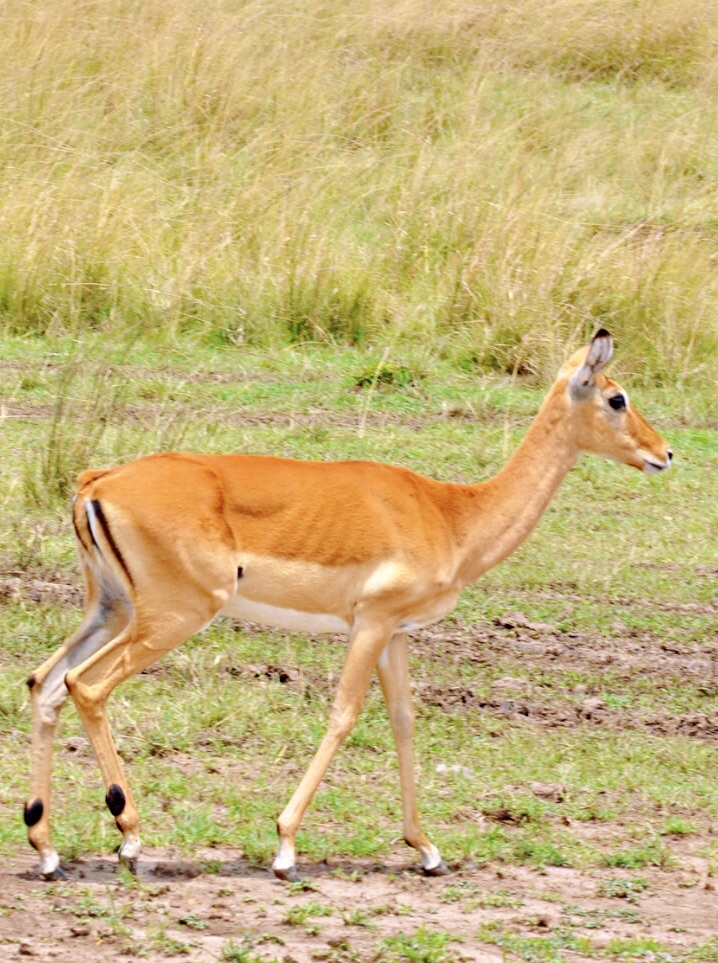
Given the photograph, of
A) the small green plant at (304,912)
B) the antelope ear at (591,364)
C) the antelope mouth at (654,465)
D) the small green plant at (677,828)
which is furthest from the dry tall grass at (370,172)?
the small green plant at (304,912)

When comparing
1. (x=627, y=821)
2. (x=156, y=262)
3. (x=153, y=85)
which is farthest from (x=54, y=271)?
(x=627, y=821)

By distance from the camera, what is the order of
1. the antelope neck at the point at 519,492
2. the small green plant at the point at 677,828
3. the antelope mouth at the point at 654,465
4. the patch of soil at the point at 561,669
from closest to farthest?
1. the antelope neck at the point at 519,492
2. the small green plant at the point at 677,828
3. the antelope mouth at the point at 654,465
4. the patch of soil at the point at 561,669

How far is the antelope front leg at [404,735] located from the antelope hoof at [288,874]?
304mm

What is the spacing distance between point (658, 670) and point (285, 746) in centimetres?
146

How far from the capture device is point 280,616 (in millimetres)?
4090

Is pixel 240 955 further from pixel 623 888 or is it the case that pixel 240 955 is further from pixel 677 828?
pixel 677 828

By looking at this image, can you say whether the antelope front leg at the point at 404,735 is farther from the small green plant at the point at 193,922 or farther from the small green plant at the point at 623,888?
the small green plant at the point at 193,922

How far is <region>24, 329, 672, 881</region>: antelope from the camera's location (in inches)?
153

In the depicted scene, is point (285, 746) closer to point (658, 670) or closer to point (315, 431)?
point (658, 670)

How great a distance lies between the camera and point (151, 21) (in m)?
12.6

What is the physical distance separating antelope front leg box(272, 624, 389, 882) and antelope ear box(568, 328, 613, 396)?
35.3 inches

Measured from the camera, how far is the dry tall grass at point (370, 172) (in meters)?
9.02

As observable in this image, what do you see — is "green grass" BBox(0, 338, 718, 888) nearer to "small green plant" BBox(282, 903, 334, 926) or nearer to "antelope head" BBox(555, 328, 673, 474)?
"small green plant" BBox(282, 903, 334, 926)

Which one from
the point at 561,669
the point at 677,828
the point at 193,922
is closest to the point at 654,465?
the point at 677,828
